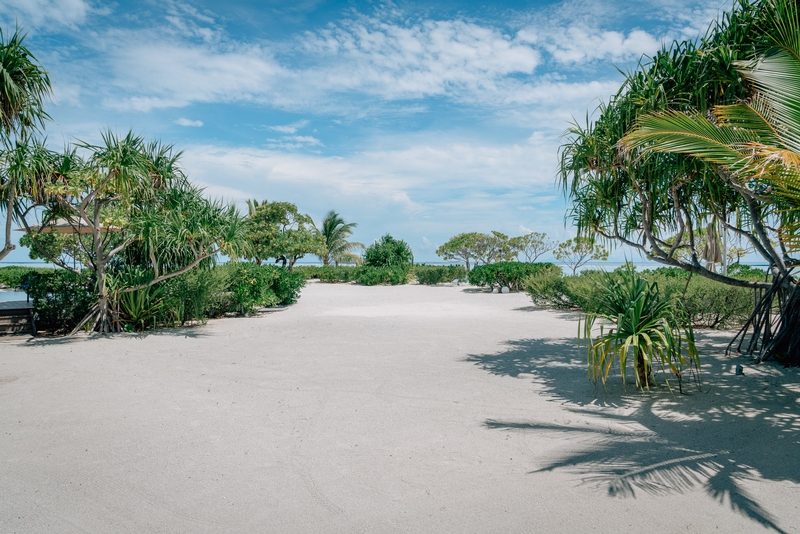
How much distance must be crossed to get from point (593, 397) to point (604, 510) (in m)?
2.60

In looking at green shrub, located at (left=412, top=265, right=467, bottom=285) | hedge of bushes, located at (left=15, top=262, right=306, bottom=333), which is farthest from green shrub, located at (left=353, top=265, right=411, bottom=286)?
hedge of bushes, located at (left=15, top=262, right=306, bottom=333)

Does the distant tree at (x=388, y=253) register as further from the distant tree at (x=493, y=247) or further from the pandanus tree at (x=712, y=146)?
the pandanus tree at (x=712, y=146)

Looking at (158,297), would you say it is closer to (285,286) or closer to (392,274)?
(285,286)

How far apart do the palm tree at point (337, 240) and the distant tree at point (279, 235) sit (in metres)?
12.5

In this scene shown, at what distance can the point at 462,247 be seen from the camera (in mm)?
35062

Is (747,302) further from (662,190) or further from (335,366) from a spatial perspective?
(335,366)

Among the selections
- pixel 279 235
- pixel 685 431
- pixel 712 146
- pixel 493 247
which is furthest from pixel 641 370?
pixel 493 247

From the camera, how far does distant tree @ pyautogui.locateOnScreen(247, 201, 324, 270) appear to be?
2571 cm

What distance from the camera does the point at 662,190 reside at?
6.54 metres

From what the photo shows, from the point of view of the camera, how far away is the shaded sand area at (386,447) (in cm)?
286

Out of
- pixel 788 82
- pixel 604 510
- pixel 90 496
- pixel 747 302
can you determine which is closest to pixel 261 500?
pixel 90 496

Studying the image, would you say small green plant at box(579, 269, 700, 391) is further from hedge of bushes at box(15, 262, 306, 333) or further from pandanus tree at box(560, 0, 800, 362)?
hedge of bushes at box(15, 262, 306, 333)

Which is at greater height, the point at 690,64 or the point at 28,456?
the point at 690,64

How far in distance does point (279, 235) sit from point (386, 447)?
24.1 meters
